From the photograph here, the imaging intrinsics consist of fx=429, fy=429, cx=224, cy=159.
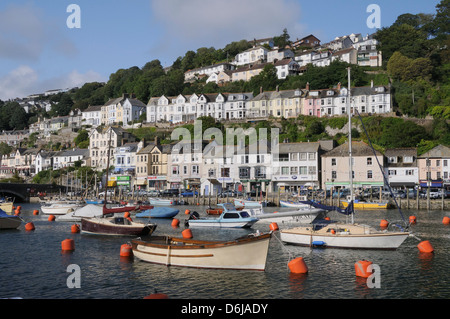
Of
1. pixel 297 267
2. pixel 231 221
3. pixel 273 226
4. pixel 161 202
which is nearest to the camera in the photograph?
pixel 297 267

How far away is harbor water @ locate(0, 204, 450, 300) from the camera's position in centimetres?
1919

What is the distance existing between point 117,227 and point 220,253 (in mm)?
16053

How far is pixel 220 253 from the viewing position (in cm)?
2238

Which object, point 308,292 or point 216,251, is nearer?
point 308,292

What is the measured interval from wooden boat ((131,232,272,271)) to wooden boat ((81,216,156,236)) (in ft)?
37.0

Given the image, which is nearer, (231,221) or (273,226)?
(273,226)

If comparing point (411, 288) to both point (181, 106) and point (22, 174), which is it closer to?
point (181, 106)

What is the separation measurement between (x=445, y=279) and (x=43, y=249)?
25.9 m

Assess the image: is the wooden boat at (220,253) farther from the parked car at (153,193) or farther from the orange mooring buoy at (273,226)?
the parked car at (153,193)

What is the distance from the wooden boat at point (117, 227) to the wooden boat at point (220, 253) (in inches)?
444

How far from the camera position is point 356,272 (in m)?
22.1

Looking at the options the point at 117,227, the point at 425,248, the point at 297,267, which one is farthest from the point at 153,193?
the point at 297,267

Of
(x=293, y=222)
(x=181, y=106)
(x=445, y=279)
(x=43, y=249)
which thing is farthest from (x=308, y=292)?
(x=181, y=106)

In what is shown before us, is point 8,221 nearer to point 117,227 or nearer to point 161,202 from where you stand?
point 117,227
